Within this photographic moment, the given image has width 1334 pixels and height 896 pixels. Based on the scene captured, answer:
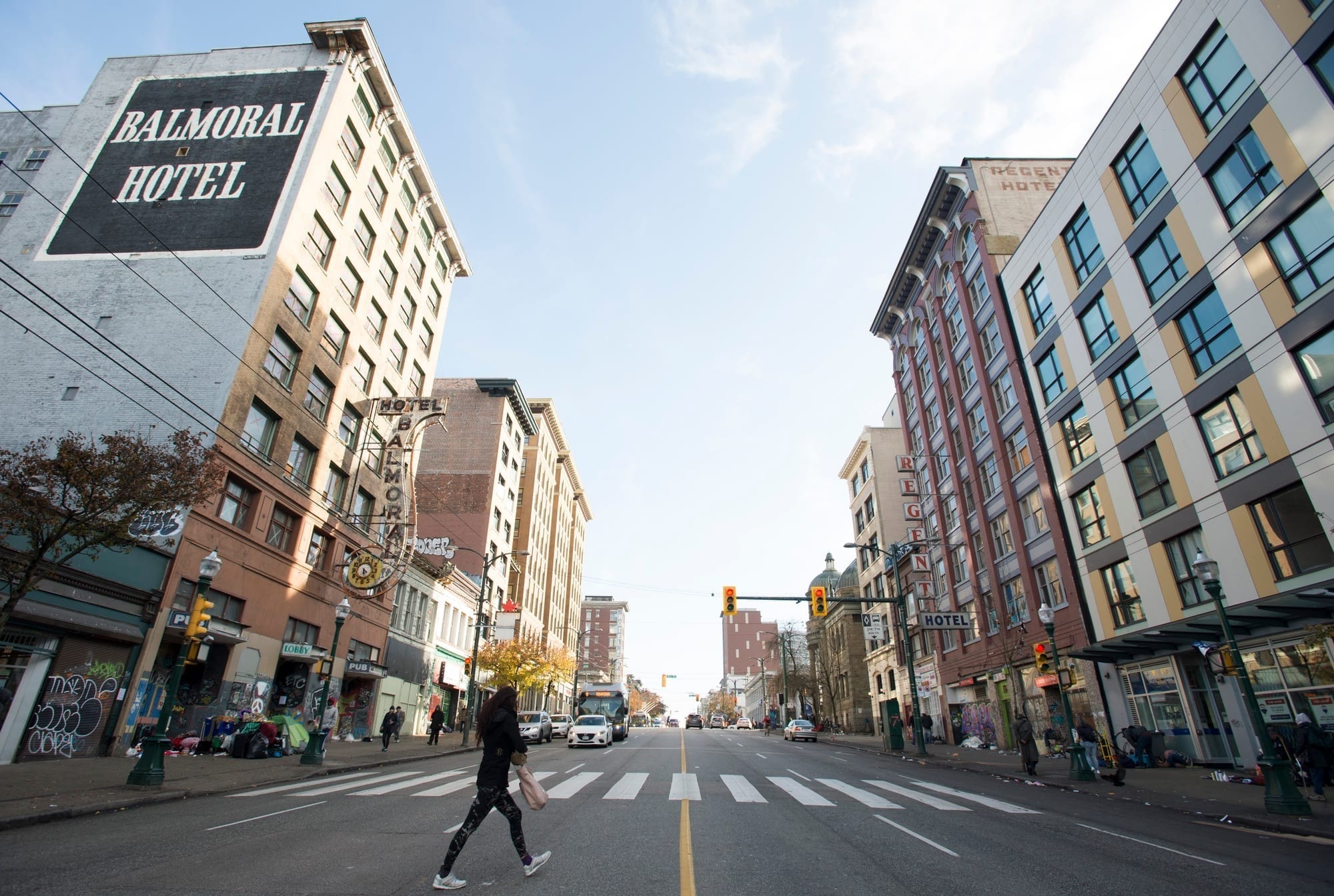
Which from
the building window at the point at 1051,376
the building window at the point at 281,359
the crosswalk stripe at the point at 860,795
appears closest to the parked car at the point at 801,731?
the building window at the point at 1051,376

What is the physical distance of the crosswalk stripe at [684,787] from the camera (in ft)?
42.5

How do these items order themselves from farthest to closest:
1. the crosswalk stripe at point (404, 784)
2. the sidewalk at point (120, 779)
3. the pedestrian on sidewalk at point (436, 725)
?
the pedestrian on sidewalk at point (436, 725), the crosswalk stripe at point (404, 784), the sidewalk at point (120, 779)

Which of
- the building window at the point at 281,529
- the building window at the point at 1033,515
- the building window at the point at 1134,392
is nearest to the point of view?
the building window at the point at 1134,392

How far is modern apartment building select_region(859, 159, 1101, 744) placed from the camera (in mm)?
30859

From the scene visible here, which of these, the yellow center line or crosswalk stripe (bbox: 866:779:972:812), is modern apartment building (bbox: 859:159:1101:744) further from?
the yellow center line

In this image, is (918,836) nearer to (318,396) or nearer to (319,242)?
(318,396)

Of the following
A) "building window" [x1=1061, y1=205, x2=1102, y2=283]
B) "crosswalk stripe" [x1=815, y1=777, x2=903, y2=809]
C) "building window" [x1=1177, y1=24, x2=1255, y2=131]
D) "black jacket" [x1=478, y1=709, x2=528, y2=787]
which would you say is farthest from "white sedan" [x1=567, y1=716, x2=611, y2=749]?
"building window" [x1=1177, y1=24, x2=1255, y2=131]

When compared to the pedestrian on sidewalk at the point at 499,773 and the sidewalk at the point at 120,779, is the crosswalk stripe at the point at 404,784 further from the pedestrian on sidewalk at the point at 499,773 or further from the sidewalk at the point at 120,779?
the pedestrian on sidewalk at the point at 499,773

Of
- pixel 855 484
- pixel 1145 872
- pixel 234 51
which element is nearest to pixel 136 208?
pixel 234 51

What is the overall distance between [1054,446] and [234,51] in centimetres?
4354

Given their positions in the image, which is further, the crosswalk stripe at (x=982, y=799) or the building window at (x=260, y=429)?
the building window at (x=260, y=429)

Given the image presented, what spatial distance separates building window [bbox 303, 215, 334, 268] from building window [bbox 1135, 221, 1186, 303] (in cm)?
3279

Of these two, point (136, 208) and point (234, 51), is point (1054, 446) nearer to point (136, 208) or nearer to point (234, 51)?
point (136, 208)

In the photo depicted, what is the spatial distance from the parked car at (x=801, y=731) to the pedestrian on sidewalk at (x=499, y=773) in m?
42.2
